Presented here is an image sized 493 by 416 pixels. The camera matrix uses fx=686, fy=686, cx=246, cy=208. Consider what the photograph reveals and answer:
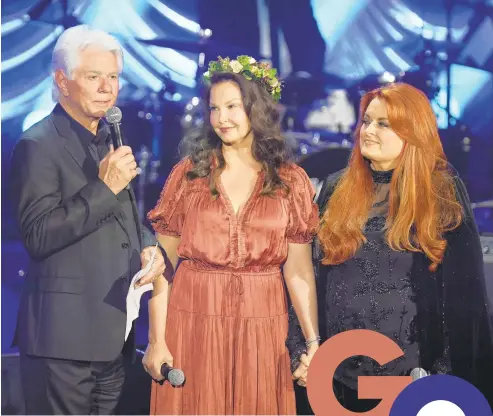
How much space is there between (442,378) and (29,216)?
6.46 ft

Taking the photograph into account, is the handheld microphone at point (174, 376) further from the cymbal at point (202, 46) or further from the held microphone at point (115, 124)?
the cymbal at point (202, 46)

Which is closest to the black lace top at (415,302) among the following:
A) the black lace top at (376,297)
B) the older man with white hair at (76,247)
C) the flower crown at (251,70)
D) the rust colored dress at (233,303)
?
the black lace top at (376,297)

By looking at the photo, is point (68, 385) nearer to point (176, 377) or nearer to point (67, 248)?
point (176, 377)

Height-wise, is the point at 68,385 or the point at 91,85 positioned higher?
the point at 91,85

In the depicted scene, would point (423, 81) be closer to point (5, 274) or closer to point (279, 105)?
point (279, 105)

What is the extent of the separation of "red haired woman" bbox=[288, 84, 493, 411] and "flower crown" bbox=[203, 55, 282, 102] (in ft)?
1.48

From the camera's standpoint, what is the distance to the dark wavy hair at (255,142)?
3.11 m

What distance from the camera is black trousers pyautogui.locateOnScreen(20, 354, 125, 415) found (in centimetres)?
308

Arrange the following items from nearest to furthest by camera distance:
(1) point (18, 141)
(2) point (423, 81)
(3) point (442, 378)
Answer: (3) point (442, 378), (1) point (18, 141), (2) point (423, 81)

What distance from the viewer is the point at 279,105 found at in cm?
334

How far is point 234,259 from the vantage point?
3035 millimetres

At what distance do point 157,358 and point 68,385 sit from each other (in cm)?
41

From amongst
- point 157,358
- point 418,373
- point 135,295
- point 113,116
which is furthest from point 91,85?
point 418,373

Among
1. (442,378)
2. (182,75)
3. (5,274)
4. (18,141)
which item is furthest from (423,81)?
(5,274)
